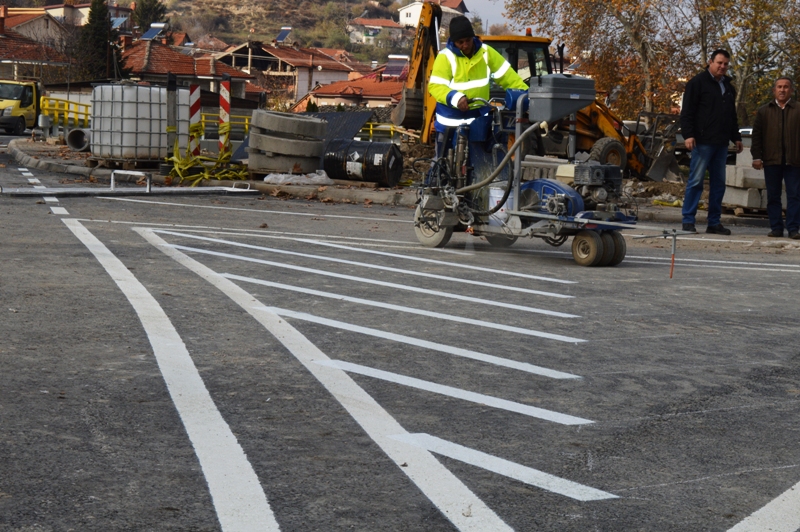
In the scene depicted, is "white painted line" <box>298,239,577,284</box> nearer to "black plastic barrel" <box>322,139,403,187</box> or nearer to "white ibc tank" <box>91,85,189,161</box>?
"black plastic barrel" <box>322,139,403,187</box>

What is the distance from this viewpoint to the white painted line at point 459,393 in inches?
175

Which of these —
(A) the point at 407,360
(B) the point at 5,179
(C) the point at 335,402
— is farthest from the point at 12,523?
(B) the point at 5,179

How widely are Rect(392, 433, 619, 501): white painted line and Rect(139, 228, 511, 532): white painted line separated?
74mm

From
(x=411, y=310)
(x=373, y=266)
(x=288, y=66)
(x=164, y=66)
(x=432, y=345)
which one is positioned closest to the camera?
(x=432, y=345)

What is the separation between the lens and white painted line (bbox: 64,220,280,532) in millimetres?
3291

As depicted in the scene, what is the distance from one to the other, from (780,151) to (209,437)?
33.1ft

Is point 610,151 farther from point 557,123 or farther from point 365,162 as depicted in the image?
point 365,162

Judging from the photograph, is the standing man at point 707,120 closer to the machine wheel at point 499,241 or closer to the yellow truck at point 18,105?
the machine wheel at point 499,241

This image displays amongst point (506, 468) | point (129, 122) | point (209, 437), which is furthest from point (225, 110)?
point (506, 468)

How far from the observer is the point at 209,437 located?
4027mm

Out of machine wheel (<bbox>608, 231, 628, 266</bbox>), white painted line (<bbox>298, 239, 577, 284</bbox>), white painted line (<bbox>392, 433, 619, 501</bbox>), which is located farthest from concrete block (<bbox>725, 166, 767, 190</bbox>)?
white painted line (<bbox>392, 433, 619, 501</bbox>)

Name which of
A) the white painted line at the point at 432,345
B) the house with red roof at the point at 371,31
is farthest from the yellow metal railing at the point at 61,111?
the house with red roof at the point at 371,31

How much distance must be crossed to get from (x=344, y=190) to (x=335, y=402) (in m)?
12.8

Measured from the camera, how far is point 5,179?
708 inches
